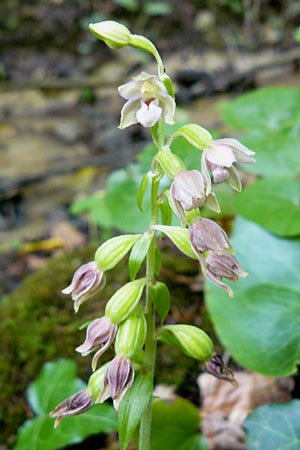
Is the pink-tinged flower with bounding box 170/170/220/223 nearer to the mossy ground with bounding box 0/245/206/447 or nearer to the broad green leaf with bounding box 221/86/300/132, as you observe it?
the mossy ground with bounding box 0/245/206/447

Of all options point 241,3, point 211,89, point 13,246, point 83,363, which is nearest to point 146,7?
point 241,3

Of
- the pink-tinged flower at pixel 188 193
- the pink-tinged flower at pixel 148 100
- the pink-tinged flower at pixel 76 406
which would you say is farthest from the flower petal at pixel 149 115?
the pink-tinged flower at pixel 76 406

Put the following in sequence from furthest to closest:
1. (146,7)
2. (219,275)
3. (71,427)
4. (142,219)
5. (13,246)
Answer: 1. (146,7)
2. (13,246)
3. (142,219)
4. (71,427)
5. (219,275)

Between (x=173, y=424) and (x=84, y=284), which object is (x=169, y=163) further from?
(x=173, y=424)

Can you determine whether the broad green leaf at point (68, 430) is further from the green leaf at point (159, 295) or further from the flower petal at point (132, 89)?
the flower petal at point (132, 89)

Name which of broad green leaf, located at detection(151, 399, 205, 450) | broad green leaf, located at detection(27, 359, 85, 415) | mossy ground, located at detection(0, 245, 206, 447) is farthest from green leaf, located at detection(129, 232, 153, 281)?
mossy ground, located at detection(0, 245, 206, 447)

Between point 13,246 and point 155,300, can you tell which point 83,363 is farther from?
point 13,246

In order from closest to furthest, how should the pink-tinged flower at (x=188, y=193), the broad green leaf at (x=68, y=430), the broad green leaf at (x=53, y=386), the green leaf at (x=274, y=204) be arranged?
the pink-tinged flower at (x=188, y=193) < the broad green leaf at (x=68, y=430) < the broad green leaf at (x=53, y=386) < the green leaf at (x=274, y=204)
